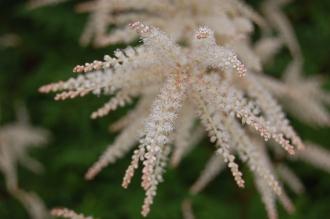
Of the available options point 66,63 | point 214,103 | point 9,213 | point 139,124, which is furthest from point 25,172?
point 214,103

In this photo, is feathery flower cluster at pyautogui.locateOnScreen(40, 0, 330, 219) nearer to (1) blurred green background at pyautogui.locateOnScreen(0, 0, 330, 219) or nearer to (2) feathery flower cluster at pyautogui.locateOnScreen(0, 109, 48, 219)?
(1) blurred green background at pyautogui.locateOnScreen(0, 0, 330, 219)

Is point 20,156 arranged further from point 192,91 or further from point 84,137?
point 192,91

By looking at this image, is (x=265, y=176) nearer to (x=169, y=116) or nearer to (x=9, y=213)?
(x=169, y=116)

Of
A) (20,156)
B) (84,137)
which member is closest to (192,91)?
(84,137)

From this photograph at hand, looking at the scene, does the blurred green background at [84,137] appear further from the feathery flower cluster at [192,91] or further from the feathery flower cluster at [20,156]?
the feathery flower cluster at [192,91]

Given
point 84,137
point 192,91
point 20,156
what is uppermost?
point 192,91

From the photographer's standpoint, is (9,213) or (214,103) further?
(9,213)
